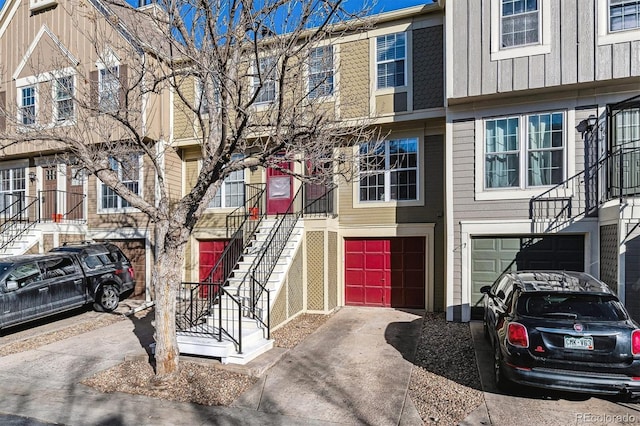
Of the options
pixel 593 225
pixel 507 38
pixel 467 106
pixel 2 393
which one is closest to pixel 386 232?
pixel 467 106

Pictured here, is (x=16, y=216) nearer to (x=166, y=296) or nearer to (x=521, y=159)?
(x=166, y=296)

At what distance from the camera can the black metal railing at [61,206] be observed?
1388 cm

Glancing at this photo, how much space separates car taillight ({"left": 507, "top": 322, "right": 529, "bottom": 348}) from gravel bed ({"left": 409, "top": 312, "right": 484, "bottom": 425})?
95 cm

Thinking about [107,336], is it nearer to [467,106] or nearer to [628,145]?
[467,106]

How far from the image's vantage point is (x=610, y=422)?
15.4 ft

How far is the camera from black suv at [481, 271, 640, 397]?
15.3 ft

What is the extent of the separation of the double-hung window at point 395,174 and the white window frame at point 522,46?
9.90 feet

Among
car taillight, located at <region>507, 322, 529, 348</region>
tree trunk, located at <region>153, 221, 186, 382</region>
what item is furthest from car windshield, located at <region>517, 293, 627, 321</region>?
tree trunk, located at <region>153, 221, 186, 382</region>

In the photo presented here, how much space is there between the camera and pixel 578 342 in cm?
476

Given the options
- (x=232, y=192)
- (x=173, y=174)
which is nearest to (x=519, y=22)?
(x=232, y=192)

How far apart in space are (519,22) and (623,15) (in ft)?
6.42

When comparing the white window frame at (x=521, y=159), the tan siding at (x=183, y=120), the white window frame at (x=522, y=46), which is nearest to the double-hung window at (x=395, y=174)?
the white window frame at (x=521, y=159)

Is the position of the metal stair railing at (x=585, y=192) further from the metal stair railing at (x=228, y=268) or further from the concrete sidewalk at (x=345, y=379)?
the metal stair railing at (x=228, y=268)

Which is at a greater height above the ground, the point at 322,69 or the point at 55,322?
the point at 322,69
